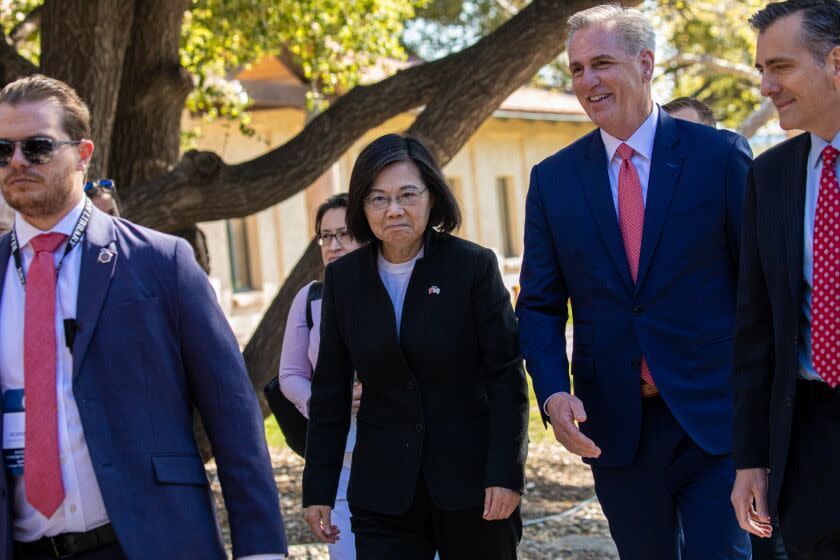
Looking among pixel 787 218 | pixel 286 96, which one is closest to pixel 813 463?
pixel 787 218

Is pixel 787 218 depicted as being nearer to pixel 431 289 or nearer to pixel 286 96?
pixel 431 289

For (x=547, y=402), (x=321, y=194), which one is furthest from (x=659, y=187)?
(x=321, y=194)

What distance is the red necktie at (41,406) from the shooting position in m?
3.21

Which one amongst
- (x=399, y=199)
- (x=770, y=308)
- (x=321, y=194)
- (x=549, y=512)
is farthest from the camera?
(x=321, y=194)

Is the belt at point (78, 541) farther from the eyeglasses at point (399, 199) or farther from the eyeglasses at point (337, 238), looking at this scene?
the eyeglasses at point (337, 238)

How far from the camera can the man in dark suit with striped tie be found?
3383mm

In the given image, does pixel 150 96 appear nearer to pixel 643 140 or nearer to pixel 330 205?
pixel 330 205

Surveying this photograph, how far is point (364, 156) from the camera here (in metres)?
4.54

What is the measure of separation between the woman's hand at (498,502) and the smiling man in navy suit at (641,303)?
0.29 meters

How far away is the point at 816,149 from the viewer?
3500 millimetres

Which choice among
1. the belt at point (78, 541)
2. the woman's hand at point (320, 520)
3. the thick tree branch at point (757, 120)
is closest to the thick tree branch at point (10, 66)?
the woman's hand at point (320, 520)

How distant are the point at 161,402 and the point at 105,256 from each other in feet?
1.41

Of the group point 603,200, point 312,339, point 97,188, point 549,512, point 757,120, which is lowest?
point 549,512

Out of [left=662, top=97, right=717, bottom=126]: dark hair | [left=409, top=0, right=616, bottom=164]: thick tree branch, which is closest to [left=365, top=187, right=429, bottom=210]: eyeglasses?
[left=662, top=97, right=717, bottom=126]: dark hair
